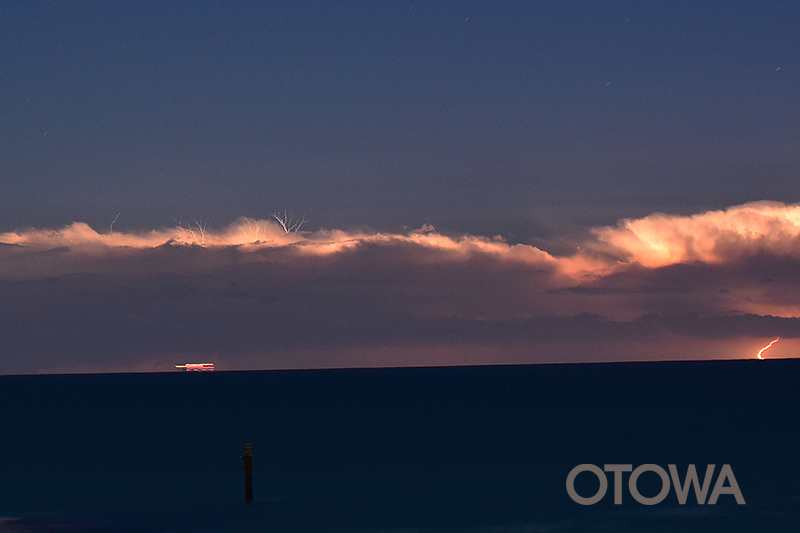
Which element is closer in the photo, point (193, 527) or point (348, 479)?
point (193, 527)

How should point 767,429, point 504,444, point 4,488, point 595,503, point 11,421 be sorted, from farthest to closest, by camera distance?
1. point 11,421
2. point 767,429
3. point 504,444
4. point 4,488
5. point 595,503

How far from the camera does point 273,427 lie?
103m

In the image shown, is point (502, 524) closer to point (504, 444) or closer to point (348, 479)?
point (348, 479)

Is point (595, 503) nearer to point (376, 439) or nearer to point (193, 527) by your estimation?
point (193, 527)

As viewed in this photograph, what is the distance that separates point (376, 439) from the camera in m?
85.5

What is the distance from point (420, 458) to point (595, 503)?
25376mm

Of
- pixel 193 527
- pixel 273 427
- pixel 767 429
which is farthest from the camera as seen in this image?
pixel 273 427

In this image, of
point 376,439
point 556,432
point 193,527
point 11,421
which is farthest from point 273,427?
point 193,527

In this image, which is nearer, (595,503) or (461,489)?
(595,503)

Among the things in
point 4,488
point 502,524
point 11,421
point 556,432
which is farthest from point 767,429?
point 11,421

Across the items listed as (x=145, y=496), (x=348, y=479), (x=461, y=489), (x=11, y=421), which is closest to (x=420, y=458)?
(x=348, y=479)

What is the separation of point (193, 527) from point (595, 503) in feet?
63.6

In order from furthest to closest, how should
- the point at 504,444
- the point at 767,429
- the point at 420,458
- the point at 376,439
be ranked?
the point at 767,429 → the point at 376,439 → the point at 504,444 → the point at 420,458

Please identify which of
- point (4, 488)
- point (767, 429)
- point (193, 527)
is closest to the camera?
point (193, 527)
